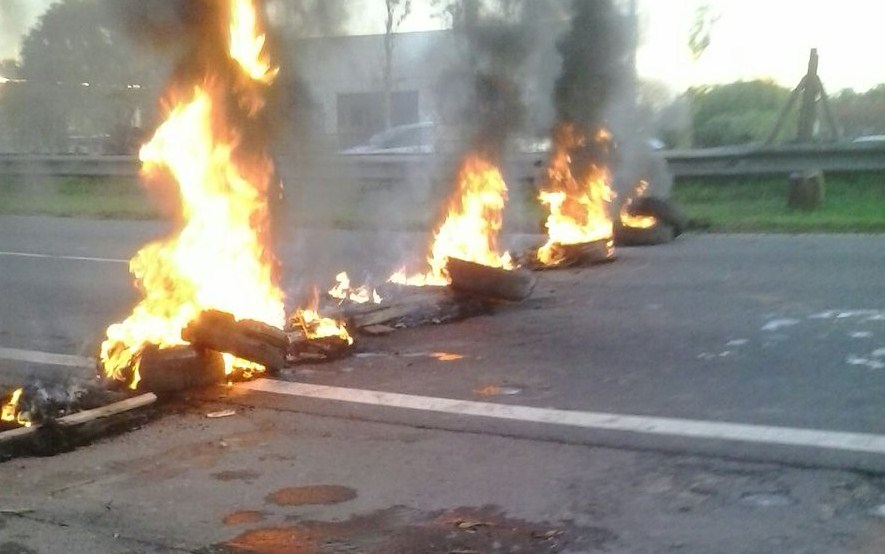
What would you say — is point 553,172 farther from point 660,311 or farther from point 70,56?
point 70,56

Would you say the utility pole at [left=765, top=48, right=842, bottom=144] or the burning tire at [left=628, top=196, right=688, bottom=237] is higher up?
the utility pole at [left=765, top=48, right=842, bottom=144]

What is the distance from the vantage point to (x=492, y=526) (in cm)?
464

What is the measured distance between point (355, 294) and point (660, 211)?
5.28 m

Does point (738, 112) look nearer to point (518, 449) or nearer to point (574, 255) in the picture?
point (574, 255)

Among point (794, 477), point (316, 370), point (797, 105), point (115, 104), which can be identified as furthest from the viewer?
point (797, 105)

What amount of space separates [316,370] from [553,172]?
5.07 metres

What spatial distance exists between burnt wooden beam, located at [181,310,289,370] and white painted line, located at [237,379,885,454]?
22cm

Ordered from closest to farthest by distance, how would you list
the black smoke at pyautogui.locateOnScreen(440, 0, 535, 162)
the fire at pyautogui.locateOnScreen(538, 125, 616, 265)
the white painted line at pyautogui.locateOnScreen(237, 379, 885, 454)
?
the white painted line at pyautogui.locateOnScreen(237, 379, 885, 454) → the black smoke at pyautogui.locateOnScreen(440, 0, 535, 162) → the fire at pyautogui.locateOnScreen(538, 125, 616, 265)

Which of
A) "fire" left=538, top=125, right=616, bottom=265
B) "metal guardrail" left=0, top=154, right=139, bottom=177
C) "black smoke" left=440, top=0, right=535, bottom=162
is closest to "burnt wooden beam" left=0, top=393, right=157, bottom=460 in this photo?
"metal guardrail" left=0, top=154, right=139, bottom=177

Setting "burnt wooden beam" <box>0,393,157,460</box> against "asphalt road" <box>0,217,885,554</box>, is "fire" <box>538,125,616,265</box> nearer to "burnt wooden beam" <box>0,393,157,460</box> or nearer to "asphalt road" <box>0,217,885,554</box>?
"asphalt road" <box>0,217,885,554</box>

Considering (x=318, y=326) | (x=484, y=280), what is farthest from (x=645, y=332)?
(x=318, y=326)

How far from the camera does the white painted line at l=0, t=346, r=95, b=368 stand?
8.03 metres

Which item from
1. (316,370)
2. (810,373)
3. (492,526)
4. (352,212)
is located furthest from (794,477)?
(352,212)

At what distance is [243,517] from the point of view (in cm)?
486
